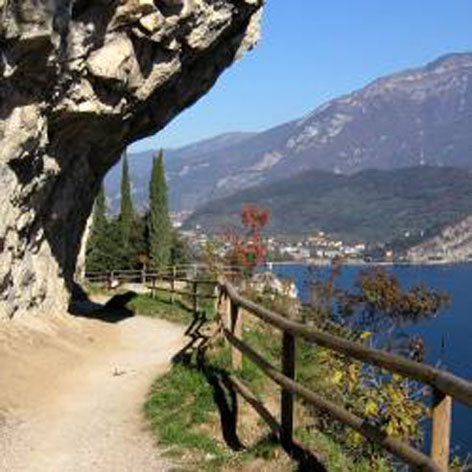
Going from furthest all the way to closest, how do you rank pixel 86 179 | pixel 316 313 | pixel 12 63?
pixel 316 313
pixel 86 179
pixel 12 63

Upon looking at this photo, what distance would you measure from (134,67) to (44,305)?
20.9 feet

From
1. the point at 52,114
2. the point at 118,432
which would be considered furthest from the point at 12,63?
the point at 118,432

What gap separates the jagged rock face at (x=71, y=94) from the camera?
15820 millimetres

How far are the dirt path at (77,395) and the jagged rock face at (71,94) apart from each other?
148 centimetres

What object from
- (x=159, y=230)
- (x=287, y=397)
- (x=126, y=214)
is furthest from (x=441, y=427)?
(x=126, y=214)

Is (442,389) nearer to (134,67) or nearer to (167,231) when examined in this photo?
(134,67)

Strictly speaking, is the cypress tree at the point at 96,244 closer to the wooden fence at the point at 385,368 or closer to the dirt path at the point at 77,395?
the dirt path at the point at 77,395

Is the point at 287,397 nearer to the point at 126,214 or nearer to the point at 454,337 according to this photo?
the point at 126,214

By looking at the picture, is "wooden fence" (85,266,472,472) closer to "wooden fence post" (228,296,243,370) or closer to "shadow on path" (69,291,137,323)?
"wooden fence post" (228,296,243,370)

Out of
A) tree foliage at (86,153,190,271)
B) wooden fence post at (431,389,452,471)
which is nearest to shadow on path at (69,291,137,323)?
wooden fence post at (431,389,452,471)

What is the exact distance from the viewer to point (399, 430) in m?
9.61

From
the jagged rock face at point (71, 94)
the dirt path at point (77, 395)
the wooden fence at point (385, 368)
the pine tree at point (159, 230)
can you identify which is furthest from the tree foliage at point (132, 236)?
the wooden fence at point (385, 368)

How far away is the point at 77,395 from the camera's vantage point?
1366 centimetres

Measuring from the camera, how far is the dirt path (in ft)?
31.5
